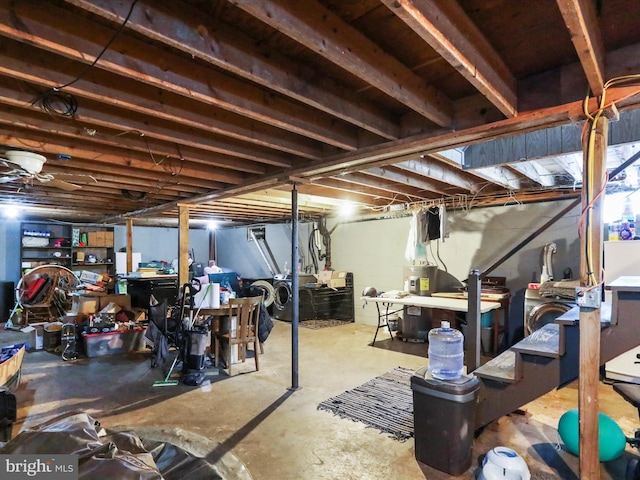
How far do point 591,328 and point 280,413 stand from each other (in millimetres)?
2456

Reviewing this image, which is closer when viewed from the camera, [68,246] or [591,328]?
[591,328]

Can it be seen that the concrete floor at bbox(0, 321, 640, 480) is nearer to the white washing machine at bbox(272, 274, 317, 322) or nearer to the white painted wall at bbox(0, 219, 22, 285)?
the white washing machine at bbox(272, 274, 317, 322)

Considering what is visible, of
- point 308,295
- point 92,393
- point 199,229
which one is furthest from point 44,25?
point 199,229

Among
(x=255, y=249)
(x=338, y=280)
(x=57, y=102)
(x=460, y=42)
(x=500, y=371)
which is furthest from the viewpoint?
(x=255, y=249)

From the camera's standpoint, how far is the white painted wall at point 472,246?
15.8 ft

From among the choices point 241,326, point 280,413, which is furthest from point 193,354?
point 280,413

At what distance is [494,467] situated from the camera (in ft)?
6.89

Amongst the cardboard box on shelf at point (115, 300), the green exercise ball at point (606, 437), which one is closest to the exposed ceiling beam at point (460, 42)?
the green exercise ball at point (606, 437)

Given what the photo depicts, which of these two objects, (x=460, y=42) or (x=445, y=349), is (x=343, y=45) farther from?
(x=445, y=349)

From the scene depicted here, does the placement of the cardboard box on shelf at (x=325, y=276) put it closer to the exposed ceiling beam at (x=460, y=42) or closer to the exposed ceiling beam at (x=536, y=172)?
the exposed ceiling beam at (x=536, y=172)

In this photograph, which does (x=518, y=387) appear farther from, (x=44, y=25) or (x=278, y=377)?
(x=44, y=25)

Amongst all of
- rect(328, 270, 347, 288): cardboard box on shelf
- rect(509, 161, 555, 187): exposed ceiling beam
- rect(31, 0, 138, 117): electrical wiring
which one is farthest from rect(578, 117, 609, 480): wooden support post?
rect(328, 270, 347, 288): cardboard box on shelf

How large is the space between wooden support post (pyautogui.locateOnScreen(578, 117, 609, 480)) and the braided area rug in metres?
1.19

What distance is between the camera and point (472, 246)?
571cm
